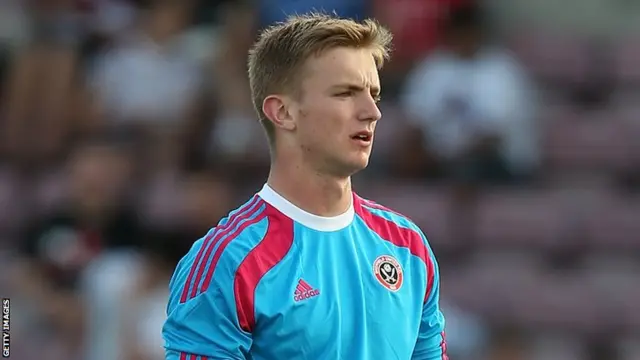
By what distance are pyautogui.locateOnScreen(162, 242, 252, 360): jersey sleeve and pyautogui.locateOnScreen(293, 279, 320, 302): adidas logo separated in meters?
0.16

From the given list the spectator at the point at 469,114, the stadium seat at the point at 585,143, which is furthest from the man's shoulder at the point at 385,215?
the stadium seat at the point at 585,143

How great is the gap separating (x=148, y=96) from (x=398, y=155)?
1.90 metres

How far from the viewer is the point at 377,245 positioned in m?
3.64

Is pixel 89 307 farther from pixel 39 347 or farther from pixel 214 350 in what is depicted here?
pixel 214 350

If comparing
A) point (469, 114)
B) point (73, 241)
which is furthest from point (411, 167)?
point (73, 241)

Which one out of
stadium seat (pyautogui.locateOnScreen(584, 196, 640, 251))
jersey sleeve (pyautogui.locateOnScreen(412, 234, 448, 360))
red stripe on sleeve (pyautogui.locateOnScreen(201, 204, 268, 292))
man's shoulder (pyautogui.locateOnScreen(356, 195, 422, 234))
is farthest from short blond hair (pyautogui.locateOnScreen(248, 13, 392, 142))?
stadium seat (pyautogui.locateOnScreen(584, 196, 640, 251))

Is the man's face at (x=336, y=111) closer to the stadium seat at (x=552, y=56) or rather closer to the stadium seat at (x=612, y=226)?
the stadium seat at (x=612, y=226)

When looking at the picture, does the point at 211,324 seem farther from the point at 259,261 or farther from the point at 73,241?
the point at 73,241

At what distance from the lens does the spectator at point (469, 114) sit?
8.48m

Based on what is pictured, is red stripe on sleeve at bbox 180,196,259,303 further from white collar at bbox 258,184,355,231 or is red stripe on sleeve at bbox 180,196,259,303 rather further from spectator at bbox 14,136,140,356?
spectator at bbox 14,136,140,356

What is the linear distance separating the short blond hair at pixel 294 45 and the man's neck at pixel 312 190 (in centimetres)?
13

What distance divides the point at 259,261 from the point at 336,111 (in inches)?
17.2

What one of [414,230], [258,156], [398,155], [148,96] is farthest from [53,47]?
[414,230]

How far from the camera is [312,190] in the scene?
11.7 ft
